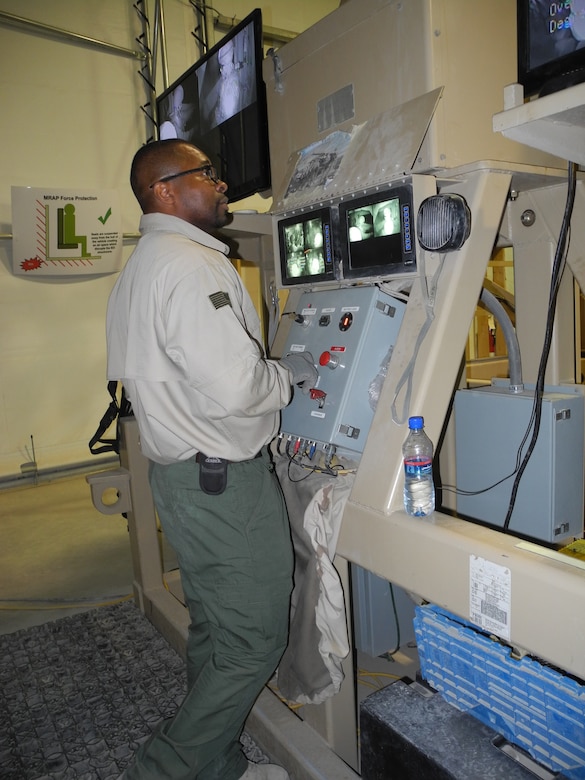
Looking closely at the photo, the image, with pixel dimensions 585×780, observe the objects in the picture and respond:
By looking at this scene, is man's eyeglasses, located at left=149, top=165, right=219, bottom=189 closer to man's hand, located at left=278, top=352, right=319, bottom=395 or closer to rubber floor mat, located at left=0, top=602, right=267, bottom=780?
man's hand, located at left=278, top=352, right=319, bottom=395

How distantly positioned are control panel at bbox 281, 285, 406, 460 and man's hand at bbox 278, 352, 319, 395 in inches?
0.9

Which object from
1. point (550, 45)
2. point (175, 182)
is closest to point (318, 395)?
point (175, 182)

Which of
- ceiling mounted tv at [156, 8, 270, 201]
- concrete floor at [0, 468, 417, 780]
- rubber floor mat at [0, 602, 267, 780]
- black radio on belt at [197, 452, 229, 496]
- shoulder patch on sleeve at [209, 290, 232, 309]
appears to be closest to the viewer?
shoulder patch on sleeve at [209, 290, 232, 309]

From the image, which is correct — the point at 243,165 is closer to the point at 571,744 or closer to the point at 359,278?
the point at 359,278

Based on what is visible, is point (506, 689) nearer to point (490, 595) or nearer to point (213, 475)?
point (490, 595)

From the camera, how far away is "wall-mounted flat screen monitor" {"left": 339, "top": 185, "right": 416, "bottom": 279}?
158 centimetres

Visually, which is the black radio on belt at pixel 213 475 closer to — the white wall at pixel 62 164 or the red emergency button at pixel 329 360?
the red emergency button at pixel 329 360

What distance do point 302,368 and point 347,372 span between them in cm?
14

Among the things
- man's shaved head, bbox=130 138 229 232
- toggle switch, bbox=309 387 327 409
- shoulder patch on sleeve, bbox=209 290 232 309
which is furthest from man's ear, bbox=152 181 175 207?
toggle switch, bbox=309 387 327 409

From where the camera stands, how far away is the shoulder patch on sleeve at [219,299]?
1449 millimetres

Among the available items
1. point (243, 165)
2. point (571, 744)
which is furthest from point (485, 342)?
point (571, 744)

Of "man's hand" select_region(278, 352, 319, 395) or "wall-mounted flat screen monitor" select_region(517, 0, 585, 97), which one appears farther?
"man's hand" select_region(278, 352, 319, 395)

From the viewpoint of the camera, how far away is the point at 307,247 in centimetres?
193

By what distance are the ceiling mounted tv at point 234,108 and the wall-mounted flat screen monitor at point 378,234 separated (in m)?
0.93
